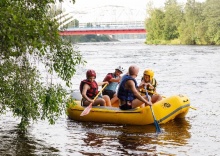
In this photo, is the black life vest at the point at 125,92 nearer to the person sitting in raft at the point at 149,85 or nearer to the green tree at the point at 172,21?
the person sitting in raft at the point at 149,85

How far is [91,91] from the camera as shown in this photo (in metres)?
11.0

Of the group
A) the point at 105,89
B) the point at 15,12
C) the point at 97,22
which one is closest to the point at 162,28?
the point at 97,22

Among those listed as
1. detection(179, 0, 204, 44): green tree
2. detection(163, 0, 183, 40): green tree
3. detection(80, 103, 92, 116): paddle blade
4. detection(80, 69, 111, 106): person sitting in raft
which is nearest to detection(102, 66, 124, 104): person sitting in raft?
detection(80, 69, 111, 106): person sitting in raft

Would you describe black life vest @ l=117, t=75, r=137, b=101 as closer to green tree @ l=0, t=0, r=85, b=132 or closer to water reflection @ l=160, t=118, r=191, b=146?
water reflection @ l=160, t=118, r=191, b=146

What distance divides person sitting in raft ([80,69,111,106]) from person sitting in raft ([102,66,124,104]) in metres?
0.52

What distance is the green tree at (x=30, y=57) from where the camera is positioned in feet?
22.1

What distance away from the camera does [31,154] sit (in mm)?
8156

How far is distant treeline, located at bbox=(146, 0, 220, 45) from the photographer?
67750 millimetres

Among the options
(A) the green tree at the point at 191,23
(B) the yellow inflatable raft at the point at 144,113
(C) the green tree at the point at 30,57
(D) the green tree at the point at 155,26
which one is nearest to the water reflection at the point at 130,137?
(B) the yellow inflatable raft at the point at 144,113

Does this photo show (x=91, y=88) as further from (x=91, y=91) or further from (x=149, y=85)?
(x=149, y=85)

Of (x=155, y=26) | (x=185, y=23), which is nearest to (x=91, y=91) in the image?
(x=185, y=23)

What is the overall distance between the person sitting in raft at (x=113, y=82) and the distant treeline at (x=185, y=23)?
54.9 metres

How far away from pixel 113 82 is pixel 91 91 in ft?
3.08

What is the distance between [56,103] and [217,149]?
294 cm
